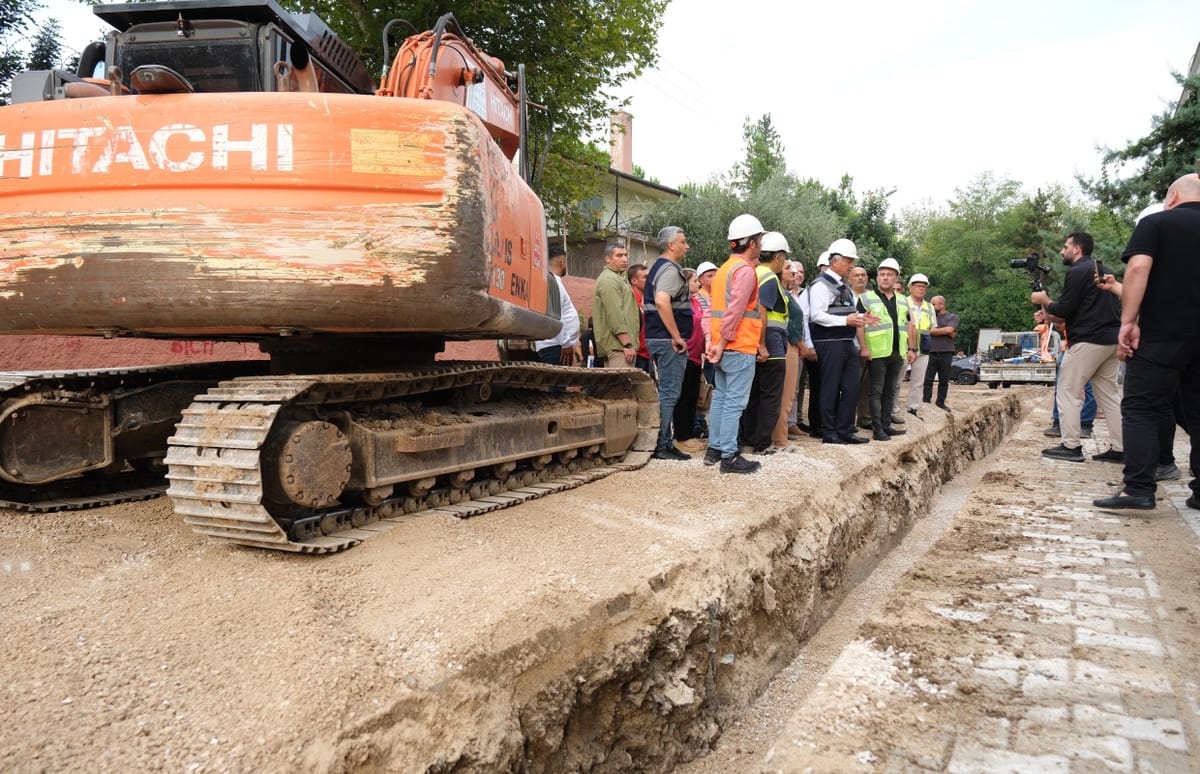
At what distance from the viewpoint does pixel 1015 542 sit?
4531 millimetres

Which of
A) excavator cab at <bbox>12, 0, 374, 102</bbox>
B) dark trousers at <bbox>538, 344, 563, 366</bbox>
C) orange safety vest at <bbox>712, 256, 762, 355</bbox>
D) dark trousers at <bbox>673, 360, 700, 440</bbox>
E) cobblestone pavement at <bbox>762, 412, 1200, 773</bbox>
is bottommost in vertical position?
cobblestone pavement at <bbox>762, 412, 1200, 773</bbox>

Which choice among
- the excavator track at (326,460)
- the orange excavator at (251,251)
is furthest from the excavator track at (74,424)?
the excavator track at (326,460)

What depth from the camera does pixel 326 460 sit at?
3.47 metres

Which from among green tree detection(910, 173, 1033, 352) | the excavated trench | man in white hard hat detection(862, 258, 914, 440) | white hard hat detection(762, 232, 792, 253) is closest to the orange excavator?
the excavated trench

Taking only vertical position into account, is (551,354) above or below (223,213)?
below

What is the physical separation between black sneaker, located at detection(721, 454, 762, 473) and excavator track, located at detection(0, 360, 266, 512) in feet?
10.9

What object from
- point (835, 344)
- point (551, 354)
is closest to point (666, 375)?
point (551, 354)

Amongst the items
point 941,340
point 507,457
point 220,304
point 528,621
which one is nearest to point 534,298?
point 507,457

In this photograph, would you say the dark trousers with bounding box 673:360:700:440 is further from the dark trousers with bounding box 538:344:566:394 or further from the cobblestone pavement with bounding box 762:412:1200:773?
the cobblestone pavement with bounding box 762:412:1200:773

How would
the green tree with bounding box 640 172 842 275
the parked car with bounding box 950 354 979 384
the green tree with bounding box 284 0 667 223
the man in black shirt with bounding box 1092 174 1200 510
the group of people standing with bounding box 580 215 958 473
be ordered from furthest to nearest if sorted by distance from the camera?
the green tree with bounding box 640 172 842 275 < the parked car with bounding box 950 354 979 384 < the green tree with bounding box 284 0 667 223 < the group of people standing with bounding box 580 215 958 473 < the man in black shirt with bounding box 1092 174 1200 510

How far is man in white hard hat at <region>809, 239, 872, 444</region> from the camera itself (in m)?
6.95

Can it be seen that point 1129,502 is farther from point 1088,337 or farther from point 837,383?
point 837,383

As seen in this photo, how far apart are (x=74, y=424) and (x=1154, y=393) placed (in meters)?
5.96

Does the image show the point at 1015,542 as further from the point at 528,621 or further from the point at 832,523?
the point at 528,621
